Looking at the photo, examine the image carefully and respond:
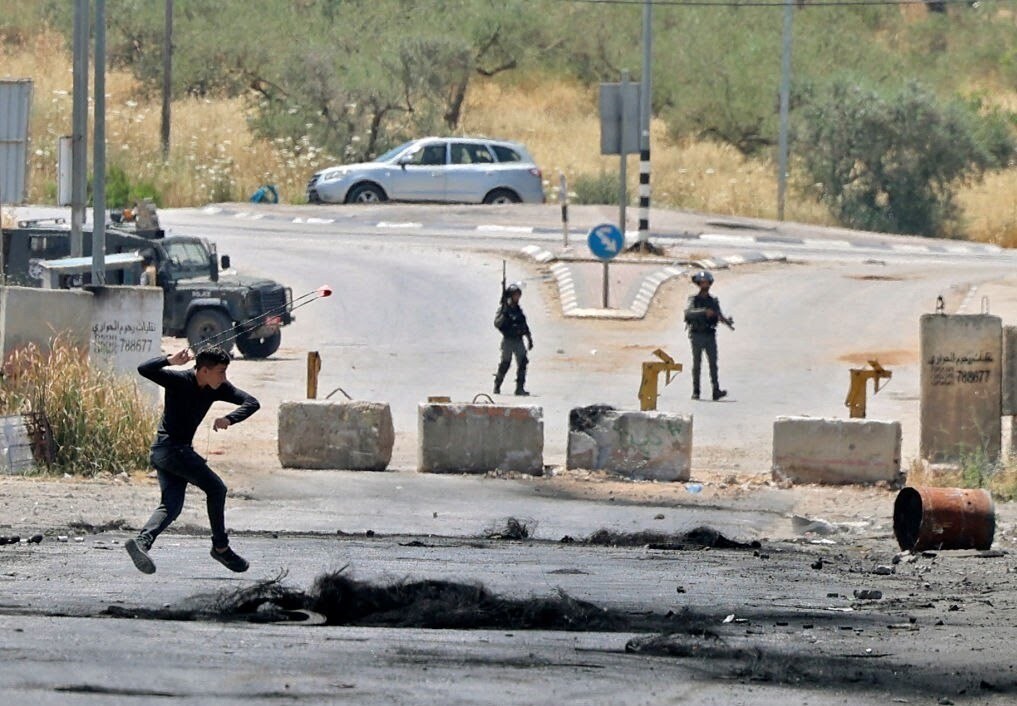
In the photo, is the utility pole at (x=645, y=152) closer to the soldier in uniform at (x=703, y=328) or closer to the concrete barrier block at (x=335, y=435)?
the soldier in uniform at (x=703, y=328)

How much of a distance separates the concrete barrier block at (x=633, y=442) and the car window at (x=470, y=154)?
24578 mm

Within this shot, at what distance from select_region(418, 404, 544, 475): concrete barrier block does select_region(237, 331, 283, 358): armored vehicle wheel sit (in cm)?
833

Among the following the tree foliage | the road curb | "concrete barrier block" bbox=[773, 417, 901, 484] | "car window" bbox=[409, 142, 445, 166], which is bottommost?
"concrete barrier block" bbox=[773, 417, 901, 484]

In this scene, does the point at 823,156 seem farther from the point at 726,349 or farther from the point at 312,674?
the point at 312,674

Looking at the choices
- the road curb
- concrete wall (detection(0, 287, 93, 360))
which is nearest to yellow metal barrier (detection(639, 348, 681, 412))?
concrete wall (detection(0, 287, 93, 360))

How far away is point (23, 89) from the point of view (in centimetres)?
2205

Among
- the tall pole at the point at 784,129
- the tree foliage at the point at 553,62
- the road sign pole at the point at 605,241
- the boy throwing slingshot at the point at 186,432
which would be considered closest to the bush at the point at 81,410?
the boy throwing slingshot at the point at 186,432

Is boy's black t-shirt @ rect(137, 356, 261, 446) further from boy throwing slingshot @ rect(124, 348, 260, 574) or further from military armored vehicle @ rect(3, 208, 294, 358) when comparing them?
military armored vehicle @ rect(3, 208, 294, 358)

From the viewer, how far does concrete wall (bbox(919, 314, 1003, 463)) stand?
17578mm

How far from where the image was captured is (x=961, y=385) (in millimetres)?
17609

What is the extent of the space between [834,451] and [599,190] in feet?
93.4

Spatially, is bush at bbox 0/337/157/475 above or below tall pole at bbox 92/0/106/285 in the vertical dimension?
below

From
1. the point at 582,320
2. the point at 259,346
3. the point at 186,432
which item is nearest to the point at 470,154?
the point at 582,320

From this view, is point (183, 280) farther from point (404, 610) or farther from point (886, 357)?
point (404, 610)
